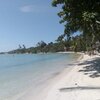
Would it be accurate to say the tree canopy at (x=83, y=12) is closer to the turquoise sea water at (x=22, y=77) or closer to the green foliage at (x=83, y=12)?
the green foliage at (x=83, y=12)

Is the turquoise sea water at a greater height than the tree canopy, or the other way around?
the tree canopy

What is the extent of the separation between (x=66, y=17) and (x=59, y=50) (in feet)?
443

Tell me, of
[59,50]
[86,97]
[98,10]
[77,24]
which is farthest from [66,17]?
[59,50]

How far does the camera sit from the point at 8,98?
11859 mm

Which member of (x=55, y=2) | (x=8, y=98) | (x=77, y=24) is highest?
(x=55, y=2)

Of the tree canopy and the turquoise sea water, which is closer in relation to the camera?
the turquoise sea water

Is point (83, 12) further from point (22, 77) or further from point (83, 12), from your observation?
point (22, 77)

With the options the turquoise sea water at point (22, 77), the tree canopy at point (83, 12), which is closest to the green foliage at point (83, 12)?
the tree canopy at point (83, 12)

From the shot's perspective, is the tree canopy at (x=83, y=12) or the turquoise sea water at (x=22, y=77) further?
the tree canopy at (x=83, y=12)

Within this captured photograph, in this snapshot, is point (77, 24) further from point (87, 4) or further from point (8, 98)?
point (8, 98)

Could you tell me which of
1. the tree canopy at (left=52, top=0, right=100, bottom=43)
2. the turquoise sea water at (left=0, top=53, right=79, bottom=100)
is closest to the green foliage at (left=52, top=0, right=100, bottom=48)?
the tree canopy at (left=52, top=0, right=100, bottom=43)

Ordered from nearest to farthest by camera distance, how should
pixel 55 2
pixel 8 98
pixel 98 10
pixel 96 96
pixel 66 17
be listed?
1. pixel 96 96
2. pixel 8 98
3. pixel 98 10
4. pixel 55 2
5. pixel 66 17

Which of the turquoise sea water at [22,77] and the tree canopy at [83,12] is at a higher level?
the tree canopy at [83,12]

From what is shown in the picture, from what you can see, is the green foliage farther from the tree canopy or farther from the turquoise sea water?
the turquoise sea water
